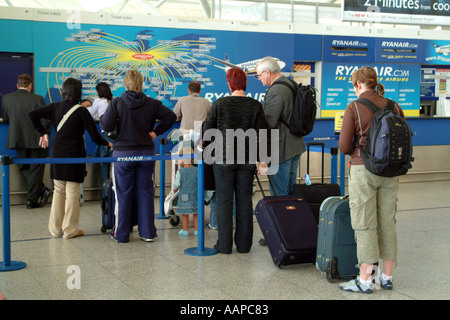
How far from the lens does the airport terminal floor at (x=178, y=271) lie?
12.8ft

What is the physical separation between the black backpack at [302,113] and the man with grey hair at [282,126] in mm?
39

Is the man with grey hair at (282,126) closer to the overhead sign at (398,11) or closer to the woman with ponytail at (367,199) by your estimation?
the woman with ponytail at (367,199)

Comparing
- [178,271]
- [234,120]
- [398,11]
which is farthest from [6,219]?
[398,11]

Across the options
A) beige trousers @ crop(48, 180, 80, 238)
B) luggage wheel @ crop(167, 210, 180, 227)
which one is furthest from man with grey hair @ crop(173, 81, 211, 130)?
beige trousers @ crop(48, 180, 80, 238)

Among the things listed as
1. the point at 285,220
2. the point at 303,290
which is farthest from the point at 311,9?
the point at 303,290

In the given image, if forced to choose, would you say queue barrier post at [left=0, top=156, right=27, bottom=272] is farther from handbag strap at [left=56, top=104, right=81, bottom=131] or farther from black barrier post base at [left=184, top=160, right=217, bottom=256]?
black barrier post base at [left=184, top=160, right=217, bottom=256]

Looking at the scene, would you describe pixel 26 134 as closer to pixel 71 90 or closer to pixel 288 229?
pixel 71 90

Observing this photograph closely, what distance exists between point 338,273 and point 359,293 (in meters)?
0.28

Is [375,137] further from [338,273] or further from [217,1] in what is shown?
[217,1]

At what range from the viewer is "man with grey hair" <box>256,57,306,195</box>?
16.6ft

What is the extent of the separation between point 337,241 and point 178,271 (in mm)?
1242

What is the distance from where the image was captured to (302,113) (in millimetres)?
5027

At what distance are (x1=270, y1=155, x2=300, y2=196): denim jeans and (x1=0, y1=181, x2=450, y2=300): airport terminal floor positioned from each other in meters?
0.56
